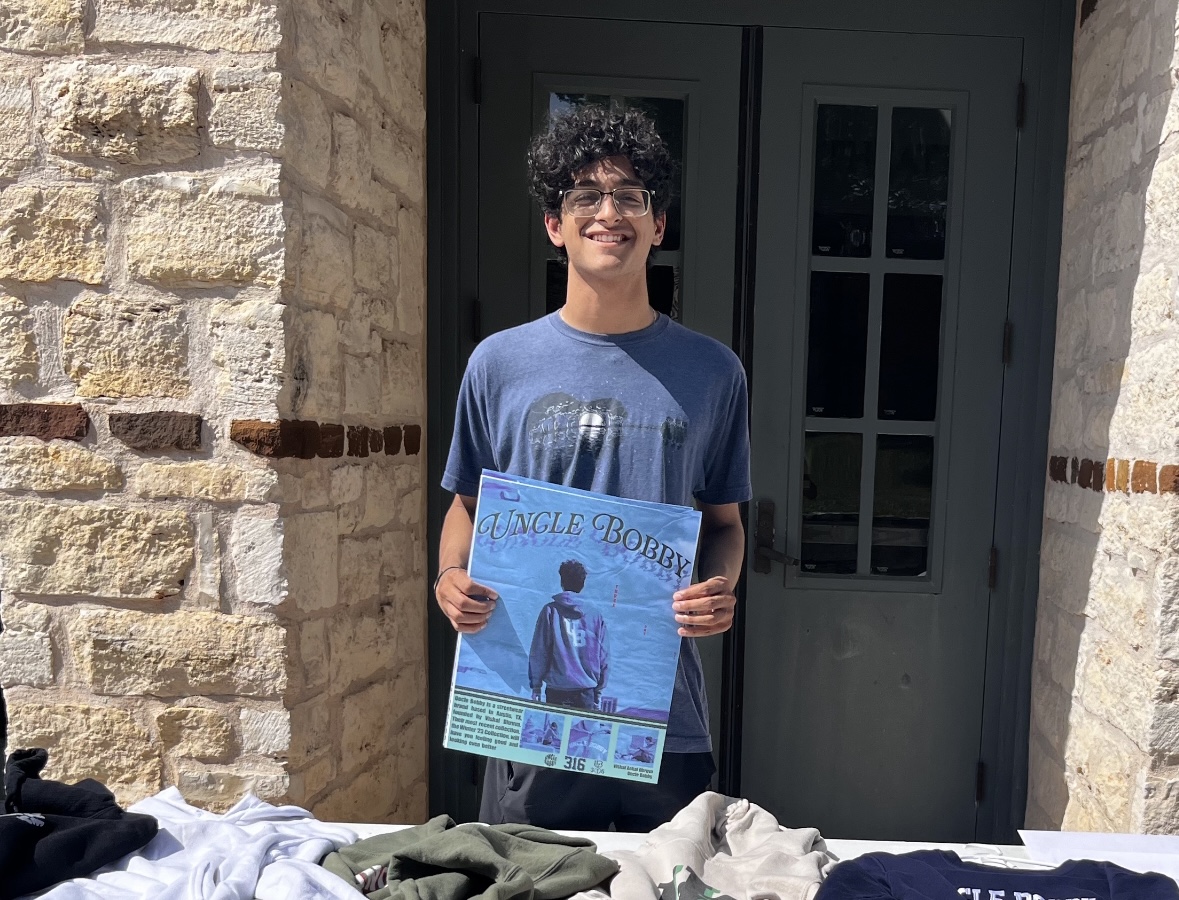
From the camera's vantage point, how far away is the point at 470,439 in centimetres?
199

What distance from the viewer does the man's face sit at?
1.77 metres

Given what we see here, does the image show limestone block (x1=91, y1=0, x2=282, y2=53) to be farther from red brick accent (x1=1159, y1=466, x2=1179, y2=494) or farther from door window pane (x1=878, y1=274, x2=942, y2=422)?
red brick accent (x1=1159, y1=466, x2=1179, y2=494)

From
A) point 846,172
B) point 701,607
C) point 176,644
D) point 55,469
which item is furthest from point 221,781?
point 846,172

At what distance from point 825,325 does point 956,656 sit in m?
1.32

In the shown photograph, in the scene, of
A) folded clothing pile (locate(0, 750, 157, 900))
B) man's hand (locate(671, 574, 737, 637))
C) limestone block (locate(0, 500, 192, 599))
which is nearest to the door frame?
limestone block (locate(0, 500, 192, 599))

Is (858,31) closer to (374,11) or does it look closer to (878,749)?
(374,11)

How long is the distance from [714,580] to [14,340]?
1.83 m

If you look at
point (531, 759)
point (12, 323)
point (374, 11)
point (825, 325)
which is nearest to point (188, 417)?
point (12, 323)

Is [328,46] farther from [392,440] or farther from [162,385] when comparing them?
[392,440]

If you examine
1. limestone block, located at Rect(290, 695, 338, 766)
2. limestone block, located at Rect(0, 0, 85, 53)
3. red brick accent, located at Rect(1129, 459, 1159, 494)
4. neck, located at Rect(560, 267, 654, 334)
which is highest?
limestone block, located at Rect(0, 0, 85, 53)

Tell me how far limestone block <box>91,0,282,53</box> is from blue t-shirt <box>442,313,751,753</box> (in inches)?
39.5

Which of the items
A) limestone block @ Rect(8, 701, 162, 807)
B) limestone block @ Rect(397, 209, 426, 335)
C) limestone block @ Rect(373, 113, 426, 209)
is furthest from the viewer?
limestone block @ Rect(397, 209, 426, 335)

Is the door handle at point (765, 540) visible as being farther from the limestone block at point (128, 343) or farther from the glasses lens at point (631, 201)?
the limestone block at point (128, 343)

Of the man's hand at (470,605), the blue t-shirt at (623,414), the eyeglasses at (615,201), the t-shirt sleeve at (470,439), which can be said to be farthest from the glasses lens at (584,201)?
the man's hand at (470,605)
